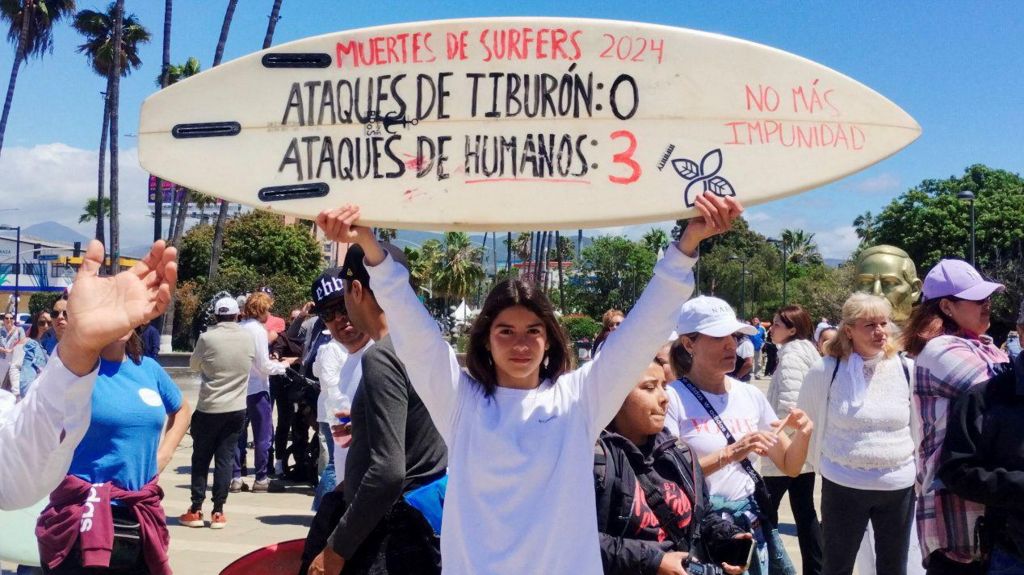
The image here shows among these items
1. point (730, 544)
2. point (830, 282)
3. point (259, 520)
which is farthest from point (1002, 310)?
point (730, 544)

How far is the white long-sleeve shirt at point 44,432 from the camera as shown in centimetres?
203

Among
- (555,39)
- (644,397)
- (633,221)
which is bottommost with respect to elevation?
(644,397)

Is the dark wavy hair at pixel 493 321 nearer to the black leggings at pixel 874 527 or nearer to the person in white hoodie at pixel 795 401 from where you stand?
the black leggings at pixel 874 527

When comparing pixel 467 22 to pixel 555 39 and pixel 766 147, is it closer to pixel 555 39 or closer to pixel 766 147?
pixel 555 39

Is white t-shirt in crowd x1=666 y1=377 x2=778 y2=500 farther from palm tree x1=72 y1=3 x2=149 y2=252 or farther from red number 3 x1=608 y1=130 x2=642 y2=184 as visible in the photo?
palm tree x1=72 y1=3 x2=149 y2=252

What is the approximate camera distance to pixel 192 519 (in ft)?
25.1

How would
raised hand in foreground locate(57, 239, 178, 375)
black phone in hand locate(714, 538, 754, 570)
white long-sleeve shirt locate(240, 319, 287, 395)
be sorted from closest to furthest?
raised hand in foreground locate(57, 239, 178, 375)
black phone in hand locate(714, 538, 754, 570)
white long-sleeve shirt locate(240, 319, 287, 395)

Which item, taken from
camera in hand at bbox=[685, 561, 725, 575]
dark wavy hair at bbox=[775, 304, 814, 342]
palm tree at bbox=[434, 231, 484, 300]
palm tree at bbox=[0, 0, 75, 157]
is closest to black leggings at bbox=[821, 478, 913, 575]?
camera in hand at bbox=[685, 561, 725, 575]

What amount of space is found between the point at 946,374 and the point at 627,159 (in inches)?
74.4

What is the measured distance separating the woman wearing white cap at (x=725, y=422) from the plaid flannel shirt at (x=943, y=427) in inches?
20.0

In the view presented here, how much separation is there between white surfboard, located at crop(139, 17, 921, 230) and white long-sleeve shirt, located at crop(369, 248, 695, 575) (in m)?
0.31

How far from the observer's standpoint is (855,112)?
8.81ft

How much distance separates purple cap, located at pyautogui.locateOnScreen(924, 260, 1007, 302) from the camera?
3916 mm

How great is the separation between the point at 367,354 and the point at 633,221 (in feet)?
3.06
